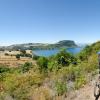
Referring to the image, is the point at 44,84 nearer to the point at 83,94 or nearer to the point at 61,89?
the point at 61,89

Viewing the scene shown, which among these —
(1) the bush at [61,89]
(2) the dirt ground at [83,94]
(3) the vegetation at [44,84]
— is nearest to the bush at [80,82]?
(3) the vegetation at [44,84]

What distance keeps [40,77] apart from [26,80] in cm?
126

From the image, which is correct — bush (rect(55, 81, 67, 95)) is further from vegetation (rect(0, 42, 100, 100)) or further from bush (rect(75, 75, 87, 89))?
bush (rect(75, 75, 87, 89))

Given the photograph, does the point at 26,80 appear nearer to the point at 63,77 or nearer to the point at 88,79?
the point at 63,77

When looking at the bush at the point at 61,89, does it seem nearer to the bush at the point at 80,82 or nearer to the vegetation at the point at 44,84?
the vegetation at the point at 44,84

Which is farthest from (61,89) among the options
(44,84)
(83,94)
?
(44,84)

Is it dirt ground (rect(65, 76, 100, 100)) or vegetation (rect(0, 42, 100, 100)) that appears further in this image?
vegetation (rect(0, 42, 100, 100))

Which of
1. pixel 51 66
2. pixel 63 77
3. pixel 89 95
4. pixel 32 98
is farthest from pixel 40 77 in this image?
pixel 89 95

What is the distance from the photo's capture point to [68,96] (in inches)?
344

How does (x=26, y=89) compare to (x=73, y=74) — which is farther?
(x=73, y=74)

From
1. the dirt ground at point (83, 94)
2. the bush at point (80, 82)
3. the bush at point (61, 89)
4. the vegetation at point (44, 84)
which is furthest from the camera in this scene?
the bush at point (80, 82)

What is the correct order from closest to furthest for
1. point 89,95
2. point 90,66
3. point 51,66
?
point 89,95, point 90,66, point 51,66

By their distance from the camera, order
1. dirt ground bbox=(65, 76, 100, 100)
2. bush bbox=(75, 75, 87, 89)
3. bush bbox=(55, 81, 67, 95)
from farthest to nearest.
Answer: bush bbox=(75, 75, 87, 89) → bush bbox=(55, 81, 67, 95) → dirt ground bbox=(65, 76, 100, 100)

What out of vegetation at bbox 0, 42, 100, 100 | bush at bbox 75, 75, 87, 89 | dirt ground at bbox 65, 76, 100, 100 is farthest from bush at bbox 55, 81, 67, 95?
bush at bbox 75, 75, 87, 89
